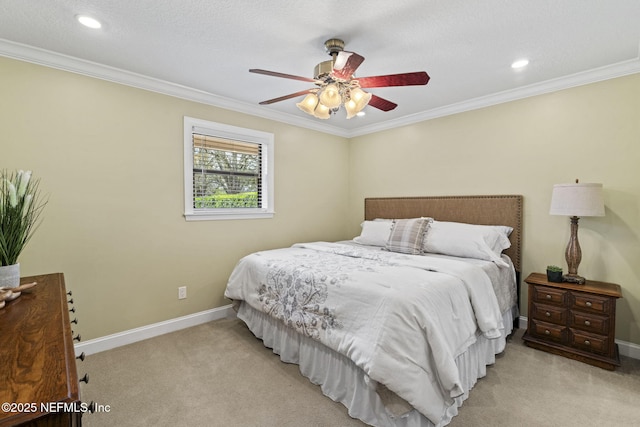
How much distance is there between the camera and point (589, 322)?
245 cm

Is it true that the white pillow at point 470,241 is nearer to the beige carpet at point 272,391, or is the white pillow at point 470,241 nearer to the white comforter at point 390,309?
the white comforter at point 390,309

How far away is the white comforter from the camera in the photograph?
Answer: 5.33ft

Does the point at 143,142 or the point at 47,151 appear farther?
the point at 143,142

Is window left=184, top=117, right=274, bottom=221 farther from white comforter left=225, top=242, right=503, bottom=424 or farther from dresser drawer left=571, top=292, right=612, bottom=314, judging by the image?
dresser drawer left=571, top=292, right=612, bottom=314

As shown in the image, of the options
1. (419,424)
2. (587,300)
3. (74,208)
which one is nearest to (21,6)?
(74,208)

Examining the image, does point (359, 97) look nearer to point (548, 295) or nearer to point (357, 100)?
point (357, 100)

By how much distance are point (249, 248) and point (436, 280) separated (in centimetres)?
233

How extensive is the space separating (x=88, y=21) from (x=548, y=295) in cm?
410

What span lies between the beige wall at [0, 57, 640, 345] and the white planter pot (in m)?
1.22

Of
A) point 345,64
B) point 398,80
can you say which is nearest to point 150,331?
point 345,64

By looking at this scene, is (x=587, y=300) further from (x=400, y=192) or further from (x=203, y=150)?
(x=203, y=150)

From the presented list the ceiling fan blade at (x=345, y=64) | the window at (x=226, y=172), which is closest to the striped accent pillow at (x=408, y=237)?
the window at (x=226, y=172)

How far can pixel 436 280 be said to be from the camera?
6.68 feet

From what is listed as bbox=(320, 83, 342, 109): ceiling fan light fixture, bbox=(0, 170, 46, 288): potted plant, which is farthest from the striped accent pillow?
bbox=(0, 170, 46, 288): potted plant
